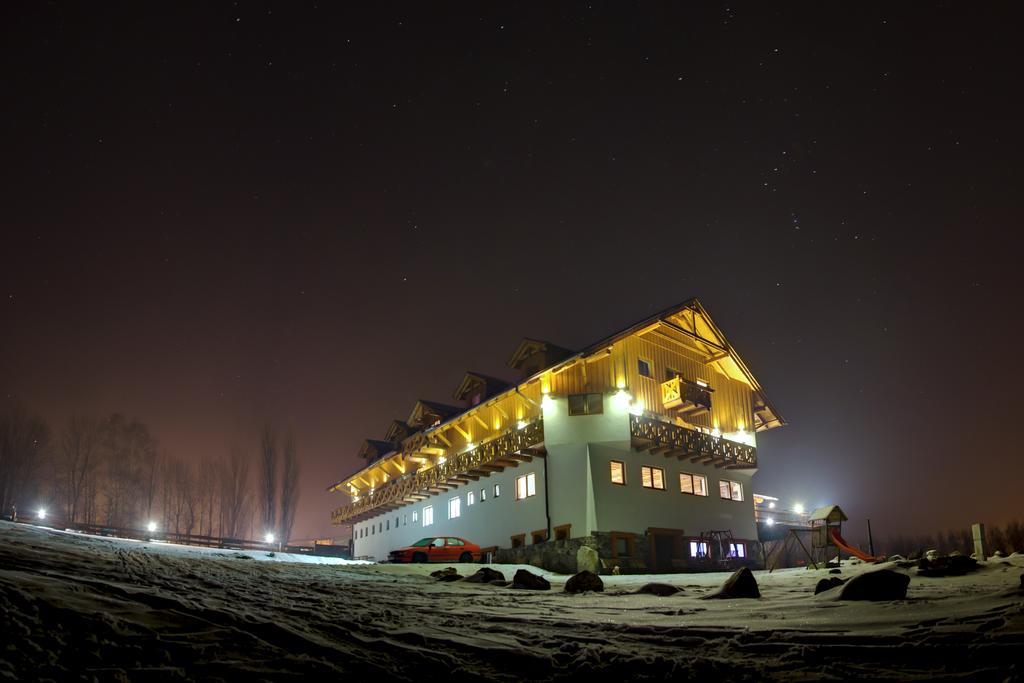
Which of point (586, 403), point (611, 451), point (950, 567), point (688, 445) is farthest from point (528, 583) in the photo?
point (688, 445)

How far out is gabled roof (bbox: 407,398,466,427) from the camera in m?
44.3

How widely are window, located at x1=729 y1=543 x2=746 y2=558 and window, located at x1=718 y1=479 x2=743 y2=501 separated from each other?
239 cm

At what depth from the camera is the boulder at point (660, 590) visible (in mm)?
14250

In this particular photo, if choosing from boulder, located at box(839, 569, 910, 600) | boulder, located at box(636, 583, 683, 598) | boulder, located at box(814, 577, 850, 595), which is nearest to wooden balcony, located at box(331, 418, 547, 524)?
boulder, located at box(636, 583, 683, 598)

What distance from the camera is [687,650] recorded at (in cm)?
780

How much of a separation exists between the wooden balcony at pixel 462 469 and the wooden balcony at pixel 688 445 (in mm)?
4455

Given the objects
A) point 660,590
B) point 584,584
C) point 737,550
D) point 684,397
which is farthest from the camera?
point 737,550

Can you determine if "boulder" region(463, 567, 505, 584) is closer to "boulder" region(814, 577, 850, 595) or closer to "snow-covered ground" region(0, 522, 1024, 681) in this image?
"snow-covered ground" region(0, 522, 1024, 681)

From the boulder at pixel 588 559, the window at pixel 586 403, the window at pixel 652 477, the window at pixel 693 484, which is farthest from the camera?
the window at pixel 693 484

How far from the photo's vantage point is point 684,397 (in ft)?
110

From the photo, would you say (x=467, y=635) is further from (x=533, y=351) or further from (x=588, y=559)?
(x=533, y=351)

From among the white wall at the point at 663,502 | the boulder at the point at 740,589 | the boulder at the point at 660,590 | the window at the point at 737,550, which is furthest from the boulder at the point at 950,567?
the window at the point at 737,550

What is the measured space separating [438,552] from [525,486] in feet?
16.7

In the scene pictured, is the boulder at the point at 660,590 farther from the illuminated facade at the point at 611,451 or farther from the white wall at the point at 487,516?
the white wall at the point at 487,516
